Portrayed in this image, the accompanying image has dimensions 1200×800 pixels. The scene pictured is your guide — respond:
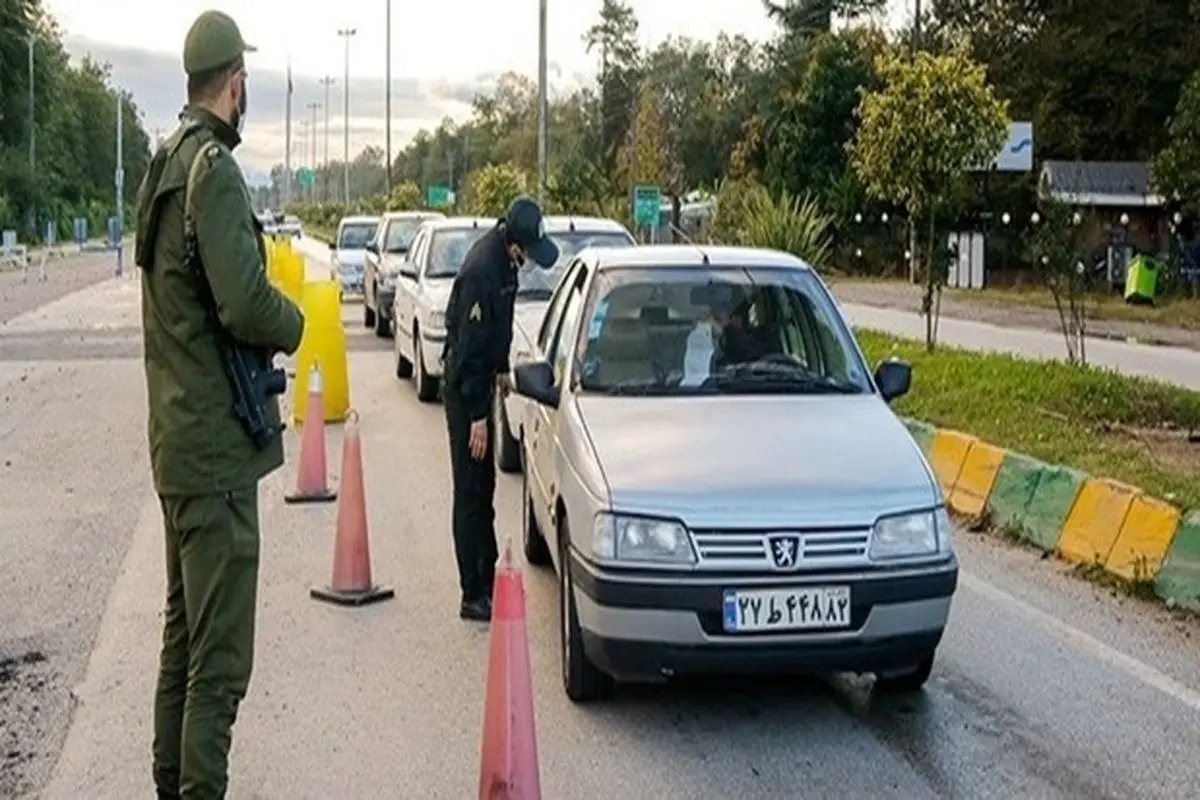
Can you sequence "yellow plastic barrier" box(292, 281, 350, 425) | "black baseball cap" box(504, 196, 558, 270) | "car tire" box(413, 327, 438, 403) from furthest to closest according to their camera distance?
1. "car tire" box(413, 327, 438, 403)
2. "yellow plastic barrier" box(292, 281, 350, 425)
3. "black baseball cap" box(504, 196, 558, 270)

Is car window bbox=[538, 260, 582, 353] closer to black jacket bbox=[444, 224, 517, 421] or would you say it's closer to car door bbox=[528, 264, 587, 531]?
car door bbox=[528, 264, 587, 531]

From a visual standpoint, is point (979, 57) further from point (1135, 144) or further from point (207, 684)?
point (207, 684)

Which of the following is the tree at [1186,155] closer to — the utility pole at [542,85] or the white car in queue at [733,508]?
the utility pole at [542,85]

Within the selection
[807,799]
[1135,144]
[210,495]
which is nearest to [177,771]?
[210,495]

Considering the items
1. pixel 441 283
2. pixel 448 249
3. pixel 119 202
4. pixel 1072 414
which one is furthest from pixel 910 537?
pixel 119 202

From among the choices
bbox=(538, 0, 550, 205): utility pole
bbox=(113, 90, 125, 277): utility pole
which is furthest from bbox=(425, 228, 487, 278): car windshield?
bbox=(113, 90, 125, 277): utility pole

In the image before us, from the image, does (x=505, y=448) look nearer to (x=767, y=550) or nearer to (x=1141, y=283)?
(x=767, y=550)

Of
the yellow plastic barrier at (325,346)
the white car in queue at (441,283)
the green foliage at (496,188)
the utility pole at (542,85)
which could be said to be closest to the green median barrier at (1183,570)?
the white car in queue at (441,283)

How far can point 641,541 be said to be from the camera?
5.53 m

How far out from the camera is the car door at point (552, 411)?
22.5ft

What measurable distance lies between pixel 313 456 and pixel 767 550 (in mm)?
5597

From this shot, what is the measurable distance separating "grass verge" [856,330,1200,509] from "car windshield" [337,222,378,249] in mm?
19247

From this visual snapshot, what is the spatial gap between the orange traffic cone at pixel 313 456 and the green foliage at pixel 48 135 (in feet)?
177

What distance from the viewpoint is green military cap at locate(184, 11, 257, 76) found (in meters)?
4.19
